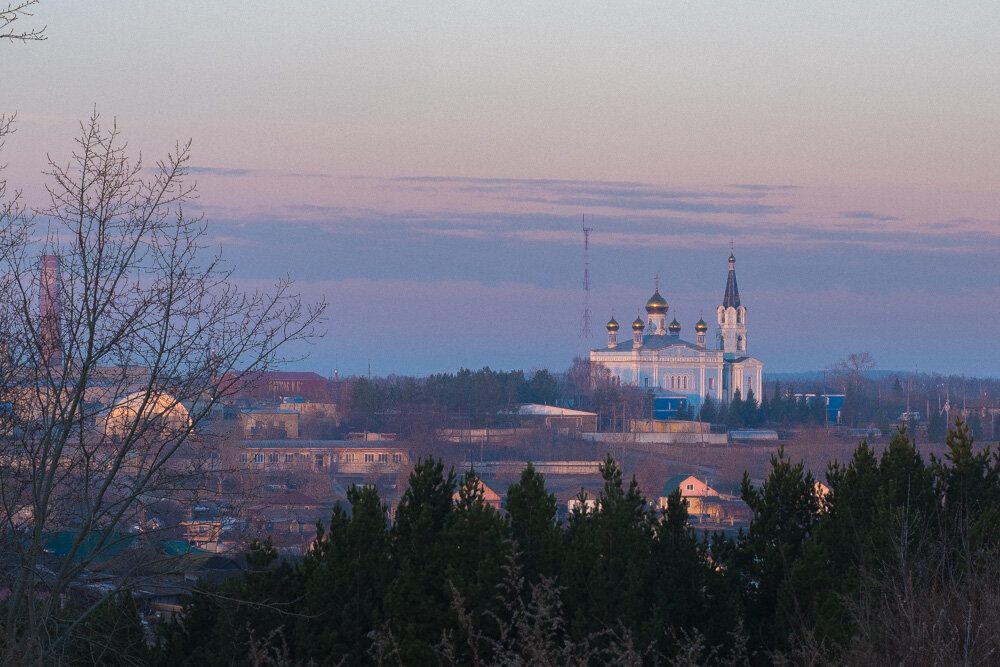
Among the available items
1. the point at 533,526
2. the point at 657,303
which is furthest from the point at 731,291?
the point at 533,526

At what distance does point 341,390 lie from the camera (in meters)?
77.4

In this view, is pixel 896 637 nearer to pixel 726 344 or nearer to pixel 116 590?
pixel 116 590

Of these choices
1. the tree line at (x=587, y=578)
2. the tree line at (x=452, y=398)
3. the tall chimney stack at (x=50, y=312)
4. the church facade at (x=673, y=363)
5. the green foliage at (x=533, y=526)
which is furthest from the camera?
the church facade at (x=673, y=363)

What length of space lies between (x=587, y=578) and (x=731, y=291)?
3387 inches

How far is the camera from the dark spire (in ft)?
304

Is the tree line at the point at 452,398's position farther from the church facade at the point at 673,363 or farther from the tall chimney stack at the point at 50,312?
the tall chimney stack at the point at 50,312

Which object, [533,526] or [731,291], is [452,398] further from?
[533,526]

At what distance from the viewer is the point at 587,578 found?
28.2 feet

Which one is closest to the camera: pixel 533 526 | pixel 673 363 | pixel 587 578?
pixel 587 578

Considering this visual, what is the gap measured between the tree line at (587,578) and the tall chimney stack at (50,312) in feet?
5.92

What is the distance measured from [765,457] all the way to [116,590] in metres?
50.6

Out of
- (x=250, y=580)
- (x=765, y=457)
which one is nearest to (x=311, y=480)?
(x=765, y=457)

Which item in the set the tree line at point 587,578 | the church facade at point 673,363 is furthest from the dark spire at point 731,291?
the tree line at point 587,578

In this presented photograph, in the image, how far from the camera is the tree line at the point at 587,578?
27.1 ft
